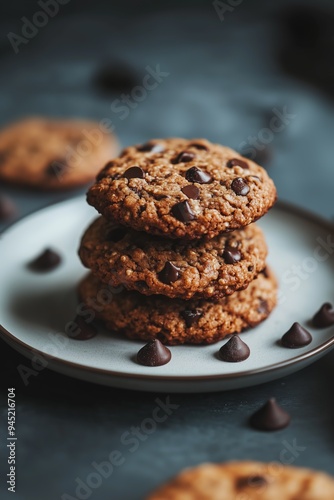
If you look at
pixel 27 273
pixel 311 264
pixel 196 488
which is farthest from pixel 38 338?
pixel 311 264

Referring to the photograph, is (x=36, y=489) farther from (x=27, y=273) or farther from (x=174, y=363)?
(x=27, y=273)

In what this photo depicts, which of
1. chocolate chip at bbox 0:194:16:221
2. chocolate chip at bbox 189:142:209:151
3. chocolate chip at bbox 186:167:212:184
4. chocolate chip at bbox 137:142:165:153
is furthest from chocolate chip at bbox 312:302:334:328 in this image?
chocolate chip at bbox 0:194:16:221

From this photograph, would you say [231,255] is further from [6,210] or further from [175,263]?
[6,210]

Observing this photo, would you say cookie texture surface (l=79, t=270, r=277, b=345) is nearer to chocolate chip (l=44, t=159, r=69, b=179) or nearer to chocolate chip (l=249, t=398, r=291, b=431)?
chocolate chip (l=249, t=398, r=291, b=431)

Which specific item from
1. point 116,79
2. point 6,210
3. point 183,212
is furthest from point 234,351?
point 116,79

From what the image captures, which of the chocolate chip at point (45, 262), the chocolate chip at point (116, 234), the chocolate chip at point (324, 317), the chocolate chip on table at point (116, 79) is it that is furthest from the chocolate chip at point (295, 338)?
the chocolate chip on table at point (116, 79)
